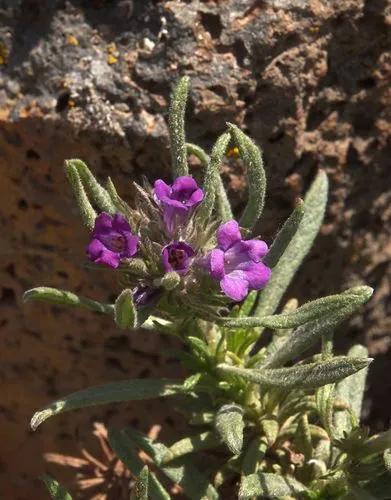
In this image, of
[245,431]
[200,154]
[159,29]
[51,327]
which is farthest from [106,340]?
[159,29]

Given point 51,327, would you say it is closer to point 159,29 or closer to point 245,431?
point 245,431

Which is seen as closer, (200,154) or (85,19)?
(200,154)

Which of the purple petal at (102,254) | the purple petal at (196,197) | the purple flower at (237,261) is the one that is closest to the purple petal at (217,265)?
the purple flower at (237,261)

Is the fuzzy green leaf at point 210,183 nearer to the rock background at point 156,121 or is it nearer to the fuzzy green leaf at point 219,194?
the fuzzy green leaf at point 219,194

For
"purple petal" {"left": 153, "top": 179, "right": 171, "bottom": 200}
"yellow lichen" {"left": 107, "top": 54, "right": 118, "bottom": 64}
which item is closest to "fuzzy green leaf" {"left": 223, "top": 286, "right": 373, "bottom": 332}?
"purple petal" {"left": 153, "top": 179, "right": 171, "bottom": 200}

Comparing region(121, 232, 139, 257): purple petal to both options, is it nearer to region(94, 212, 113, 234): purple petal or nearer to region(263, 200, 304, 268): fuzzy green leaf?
region(94, 212, 113, 234): purple petal

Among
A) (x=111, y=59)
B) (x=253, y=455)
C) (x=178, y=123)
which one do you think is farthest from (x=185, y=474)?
(x=111, y=59)
